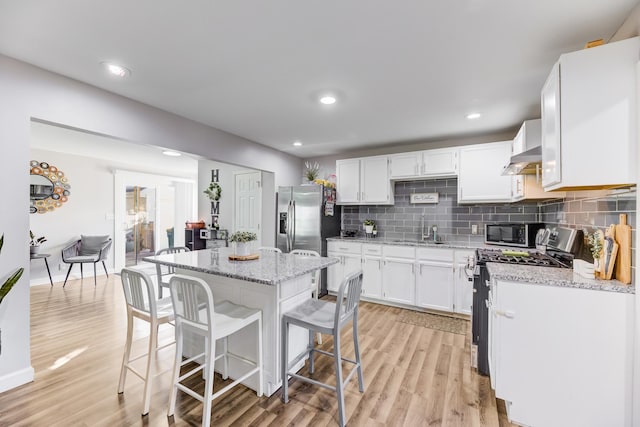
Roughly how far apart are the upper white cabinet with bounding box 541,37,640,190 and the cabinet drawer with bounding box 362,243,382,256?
256 centimetres

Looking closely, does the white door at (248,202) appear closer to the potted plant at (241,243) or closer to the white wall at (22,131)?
the potted plant at (241,243)

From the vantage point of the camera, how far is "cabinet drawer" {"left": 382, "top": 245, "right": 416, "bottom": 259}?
148 inches

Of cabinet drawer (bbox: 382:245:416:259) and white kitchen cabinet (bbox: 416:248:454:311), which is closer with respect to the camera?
white kitchen cabinet (bbox: 416:248:454:311)

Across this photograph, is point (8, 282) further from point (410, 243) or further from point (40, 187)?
point (40, 187)

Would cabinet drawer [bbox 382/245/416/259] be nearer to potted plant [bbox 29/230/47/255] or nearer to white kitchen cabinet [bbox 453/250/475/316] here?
white kitchen cabinet [bbox 453/250/475/316]

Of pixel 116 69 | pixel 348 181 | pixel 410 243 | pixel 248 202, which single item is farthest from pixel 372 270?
pixel 116 69

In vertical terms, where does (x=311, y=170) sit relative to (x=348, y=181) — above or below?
above

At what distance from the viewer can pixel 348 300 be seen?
6.15 ft

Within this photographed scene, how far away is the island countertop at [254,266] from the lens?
6.03 feet

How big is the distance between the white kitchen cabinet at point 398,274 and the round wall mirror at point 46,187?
594cm

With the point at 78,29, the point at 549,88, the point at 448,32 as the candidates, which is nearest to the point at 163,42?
the point at 78,29

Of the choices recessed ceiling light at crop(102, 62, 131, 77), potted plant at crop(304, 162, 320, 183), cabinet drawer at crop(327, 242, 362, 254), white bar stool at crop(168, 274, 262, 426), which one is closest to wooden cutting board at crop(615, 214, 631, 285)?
white bar stool at crop(168, 274, 262, 426)

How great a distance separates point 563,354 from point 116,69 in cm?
351

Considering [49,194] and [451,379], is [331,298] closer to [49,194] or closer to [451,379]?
[451,379]
